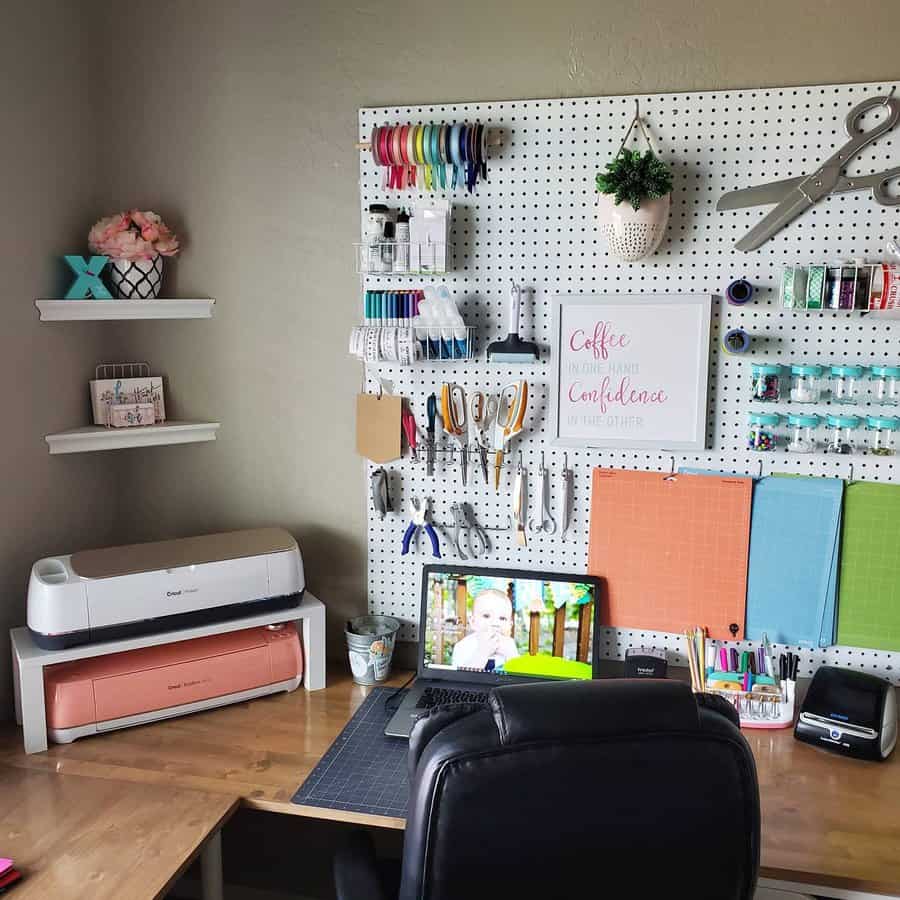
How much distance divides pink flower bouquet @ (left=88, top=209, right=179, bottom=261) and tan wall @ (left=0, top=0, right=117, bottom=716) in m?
0.07

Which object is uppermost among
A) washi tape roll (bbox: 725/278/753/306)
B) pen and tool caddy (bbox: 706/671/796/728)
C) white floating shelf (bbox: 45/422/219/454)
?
washi tape roll (bbox: 725/278/753/306)

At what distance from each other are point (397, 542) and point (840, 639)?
100cm

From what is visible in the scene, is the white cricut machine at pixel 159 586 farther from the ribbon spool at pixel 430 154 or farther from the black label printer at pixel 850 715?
the black label printer at pixel 850 715

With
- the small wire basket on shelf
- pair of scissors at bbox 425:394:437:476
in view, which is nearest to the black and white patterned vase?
the small wire basket on shelf

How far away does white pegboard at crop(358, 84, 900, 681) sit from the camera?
184cm

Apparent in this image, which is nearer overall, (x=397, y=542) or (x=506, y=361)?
(x=506, y=361)

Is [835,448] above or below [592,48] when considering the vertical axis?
below

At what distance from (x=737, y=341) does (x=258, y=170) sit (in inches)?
44.9

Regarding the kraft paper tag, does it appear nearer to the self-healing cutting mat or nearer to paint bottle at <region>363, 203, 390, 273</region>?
paint bottle at <region>363, 203, 390, 273</region>

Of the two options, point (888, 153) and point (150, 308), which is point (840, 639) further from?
point (150, 308)

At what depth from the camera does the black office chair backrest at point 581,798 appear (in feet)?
3.51

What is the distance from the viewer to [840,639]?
1.95 meters

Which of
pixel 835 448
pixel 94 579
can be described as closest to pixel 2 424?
pixel 94 579

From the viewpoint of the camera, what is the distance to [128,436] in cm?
209
